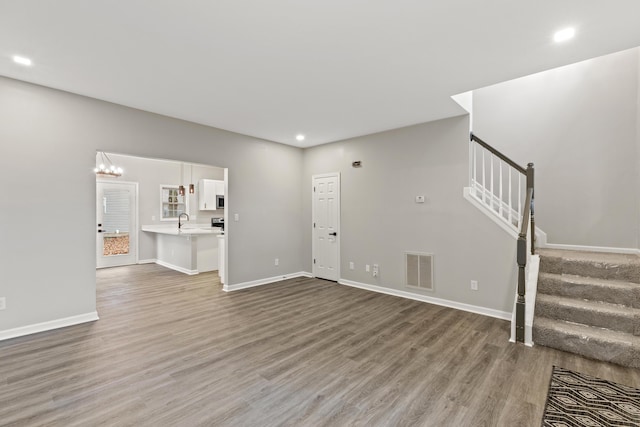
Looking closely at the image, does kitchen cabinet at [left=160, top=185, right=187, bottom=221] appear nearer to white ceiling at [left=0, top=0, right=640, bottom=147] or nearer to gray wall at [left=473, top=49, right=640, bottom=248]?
white ceiling at [left=0, top=0, right=640, bottom=147]

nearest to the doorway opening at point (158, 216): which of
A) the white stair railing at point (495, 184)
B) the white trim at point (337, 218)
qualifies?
the white trim at point (337, 218)

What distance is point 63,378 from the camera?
7.97ft

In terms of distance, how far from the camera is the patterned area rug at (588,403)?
1.92 meters

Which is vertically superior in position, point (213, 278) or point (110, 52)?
point (110, 52)

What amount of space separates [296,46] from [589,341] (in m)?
3.87

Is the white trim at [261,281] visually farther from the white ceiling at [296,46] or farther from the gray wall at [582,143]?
the gray wall at [582,143]

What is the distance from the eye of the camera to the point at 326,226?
6.00 meters

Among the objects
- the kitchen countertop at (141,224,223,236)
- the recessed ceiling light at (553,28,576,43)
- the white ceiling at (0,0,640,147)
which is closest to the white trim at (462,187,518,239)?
the white ceiling at (0,0,640,147)

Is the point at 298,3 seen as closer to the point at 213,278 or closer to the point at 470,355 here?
the point at 470,355

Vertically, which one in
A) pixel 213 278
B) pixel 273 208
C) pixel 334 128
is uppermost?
pixel 334 128

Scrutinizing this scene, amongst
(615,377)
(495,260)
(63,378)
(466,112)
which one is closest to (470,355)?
(615,377)

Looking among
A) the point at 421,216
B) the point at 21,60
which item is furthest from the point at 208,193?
the point at 421,216

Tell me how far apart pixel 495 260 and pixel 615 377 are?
5.48 ft

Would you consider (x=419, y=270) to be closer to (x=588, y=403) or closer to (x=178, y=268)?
(x=588, y=403)
